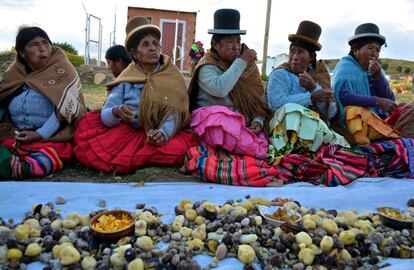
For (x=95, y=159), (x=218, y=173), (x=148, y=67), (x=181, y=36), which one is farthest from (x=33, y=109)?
(x=181, y=36)

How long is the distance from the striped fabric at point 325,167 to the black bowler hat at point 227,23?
1.27m

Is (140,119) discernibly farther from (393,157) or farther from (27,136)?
(393,157)

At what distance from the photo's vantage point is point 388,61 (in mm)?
30656

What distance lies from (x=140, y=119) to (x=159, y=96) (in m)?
0.27

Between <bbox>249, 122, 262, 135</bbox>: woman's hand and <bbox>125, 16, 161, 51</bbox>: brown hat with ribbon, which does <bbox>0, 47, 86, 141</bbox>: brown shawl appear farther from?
<bbox>249, 122, 262, 135</bbox>: woman's hand

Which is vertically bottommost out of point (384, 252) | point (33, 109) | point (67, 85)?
point (384, 252)

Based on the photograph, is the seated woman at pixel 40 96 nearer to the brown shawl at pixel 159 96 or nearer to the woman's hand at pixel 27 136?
the woman's hand at pixel 27 136

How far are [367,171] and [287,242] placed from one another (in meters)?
1.89

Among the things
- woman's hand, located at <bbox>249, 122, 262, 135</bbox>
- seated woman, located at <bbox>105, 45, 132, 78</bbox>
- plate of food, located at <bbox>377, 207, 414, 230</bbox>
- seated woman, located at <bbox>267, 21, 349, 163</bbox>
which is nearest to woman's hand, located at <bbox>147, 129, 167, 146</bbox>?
woman's hand, located at <bbox>249, 122, 262, 135</bbox>

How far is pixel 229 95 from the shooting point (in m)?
3.84

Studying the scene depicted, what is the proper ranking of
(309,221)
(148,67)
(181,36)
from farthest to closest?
(181,36) < (148,67) < (309,221)

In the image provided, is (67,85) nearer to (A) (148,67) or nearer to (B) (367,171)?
(A) (148,67)

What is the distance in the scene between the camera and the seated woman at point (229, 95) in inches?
137

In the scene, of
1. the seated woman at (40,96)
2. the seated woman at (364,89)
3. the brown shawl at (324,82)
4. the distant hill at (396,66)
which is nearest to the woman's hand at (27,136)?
the seated woman at (40,96)
